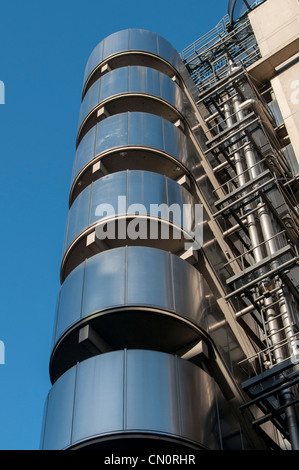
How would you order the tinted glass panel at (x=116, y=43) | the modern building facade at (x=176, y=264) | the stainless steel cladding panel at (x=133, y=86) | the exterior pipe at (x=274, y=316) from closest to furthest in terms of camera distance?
the exterior pipe at (x=274, y=316), the modern building facade at (x=176, y=264), the stainless steel cladding panel at (x=133, y=86), the tinted glass panel at (x=116, y=43)

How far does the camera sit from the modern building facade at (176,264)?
14297 mm

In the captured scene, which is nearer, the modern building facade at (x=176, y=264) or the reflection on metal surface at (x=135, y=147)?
the modern building facade at (x=176, y=264)

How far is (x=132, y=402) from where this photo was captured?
1382 centimetres

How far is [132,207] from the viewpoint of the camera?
63.4 ft

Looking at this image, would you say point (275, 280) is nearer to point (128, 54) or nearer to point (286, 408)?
point (286, 408)

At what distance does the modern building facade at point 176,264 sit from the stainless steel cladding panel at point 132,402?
31mm

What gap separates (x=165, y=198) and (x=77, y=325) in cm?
536

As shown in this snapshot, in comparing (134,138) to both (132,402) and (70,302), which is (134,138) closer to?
(70,302)

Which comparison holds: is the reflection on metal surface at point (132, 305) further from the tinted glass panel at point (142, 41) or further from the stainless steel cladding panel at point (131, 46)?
the tinted glass panel at point (142, 41)

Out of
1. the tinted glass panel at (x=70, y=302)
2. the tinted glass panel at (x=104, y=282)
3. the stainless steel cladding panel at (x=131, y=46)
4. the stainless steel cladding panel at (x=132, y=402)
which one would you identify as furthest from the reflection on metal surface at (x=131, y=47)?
the stainless steel cladding panel at (x=132, y=402)

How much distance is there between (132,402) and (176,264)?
4836mm

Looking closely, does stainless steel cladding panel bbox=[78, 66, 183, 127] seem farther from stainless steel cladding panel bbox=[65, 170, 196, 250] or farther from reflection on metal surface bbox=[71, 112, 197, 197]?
stainless steel cladding panel bbox=[65, 170, 196, 250]

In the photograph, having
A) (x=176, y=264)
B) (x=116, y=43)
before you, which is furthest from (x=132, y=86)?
(x=176, y=264)
